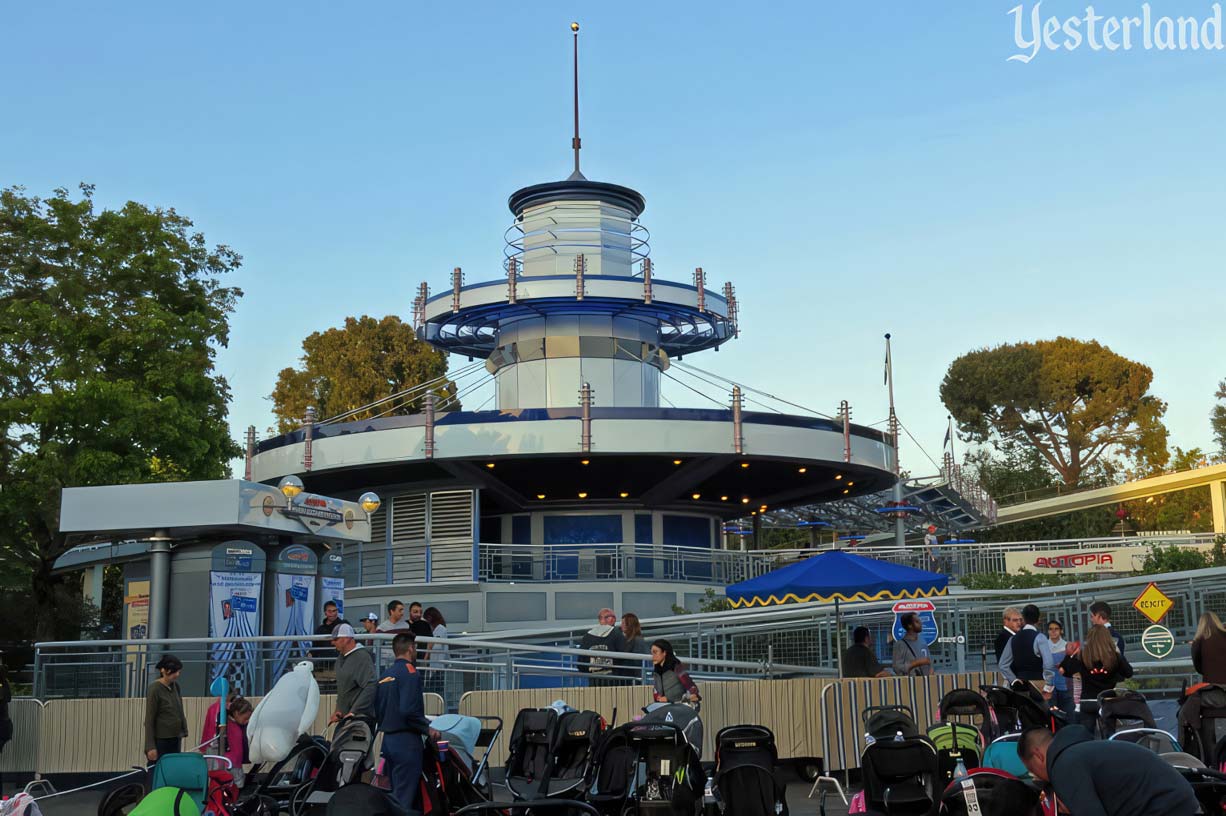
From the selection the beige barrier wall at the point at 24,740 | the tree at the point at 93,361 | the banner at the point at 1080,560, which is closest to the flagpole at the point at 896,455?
the banner at the point at 1080,560

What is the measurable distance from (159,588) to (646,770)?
10303mm

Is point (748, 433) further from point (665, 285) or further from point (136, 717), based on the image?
point (136, 717)

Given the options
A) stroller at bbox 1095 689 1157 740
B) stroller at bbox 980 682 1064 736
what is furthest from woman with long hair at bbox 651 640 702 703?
stroller at bbox 1095 689 1157 740

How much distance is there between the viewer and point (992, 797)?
6.80m

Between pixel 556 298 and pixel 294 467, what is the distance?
25.8 ft

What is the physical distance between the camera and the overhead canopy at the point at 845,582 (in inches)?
663

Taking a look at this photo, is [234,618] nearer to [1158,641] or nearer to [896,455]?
[1158,641]

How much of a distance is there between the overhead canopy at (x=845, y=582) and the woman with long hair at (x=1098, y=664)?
3.87m

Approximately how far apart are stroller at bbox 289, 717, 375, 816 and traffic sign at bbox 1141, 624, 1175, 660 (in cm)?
882

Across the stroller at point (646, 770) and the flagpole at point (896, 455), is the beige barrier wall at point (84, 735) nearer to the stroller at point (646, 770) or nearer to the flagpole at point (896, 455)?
the stroller at point (646, 770)

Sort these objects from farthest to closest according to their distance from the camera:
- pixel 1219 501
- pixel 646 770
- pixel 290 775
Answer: pixel 1219 501 → pixel 290 775 → pixel 646 770

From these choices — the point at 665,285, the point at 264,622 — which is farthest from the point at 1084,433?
the point at 264,622

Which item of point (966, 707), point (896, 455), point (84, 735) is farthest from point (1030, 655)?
point (896, 455)

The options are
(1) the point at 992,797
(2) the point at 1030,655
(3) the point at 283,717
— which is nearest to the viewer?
(1) the point at 992,797
